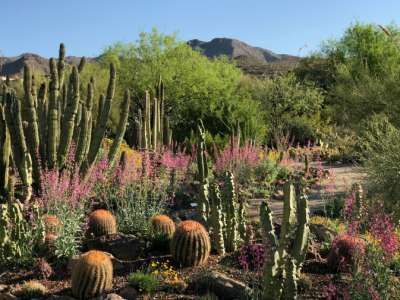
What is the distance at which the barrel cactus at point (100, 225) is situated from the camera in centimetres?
446

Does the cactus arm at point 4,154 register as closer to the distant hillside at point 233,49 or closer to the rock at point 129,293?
the rock at point 129,293

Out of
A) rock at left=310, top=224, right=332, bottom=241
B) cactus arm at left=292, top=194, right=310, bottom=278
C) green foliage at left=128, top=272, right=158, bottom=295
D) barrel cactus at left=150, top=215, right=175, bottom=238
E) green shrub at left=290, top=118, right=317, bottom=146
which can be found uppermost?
green shrub at left=290, top=118, right=317, bottom=146

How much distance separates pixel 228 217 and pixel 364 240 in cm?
166

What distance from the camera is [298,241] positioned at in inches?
123

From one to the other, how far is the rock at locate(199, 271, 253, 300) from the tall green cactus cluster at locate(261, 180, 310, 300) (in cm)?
33

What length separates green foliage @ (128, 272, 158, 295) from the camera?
3314 millimetres

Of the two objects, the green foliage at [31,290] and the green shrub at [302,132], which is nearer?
the green foliage at [31,290]

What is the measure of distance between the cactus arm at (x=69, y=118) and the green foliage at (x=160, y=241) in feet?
8.55

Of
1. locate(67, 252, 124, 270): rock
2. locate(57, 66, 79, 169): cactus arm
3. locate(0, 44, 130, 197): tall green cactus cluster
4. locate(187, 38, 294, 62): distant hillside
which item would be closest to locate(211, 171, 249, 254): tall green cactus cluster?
locate(67, 252, 124, 270): rock

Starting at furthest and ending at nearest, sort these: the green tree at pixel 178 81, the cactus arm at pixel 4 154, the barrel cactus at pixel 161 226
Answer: the green tree at pixel 178 81, the cactus arm at pixel 4 154, the barrel cactus at pixel 161 226

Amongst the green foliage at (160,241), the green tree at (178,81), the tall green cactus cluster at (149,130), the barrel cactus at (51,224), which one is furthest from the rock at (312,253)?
the green tree at (178,81)

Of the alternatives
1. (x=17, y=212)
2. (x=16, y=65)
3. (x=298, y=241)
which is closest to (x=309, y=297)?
(x=298, y=241)

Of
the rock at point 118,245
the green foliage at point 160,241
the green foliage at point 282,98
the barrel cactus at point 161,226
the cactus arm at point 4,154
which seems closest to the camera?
the rock at point 118,245

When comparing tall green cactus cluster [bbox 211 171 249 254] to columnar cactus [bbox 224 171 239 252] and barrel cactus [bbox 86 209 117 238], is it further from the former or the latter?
barrel cactus [bbox 86 209 117 238]
